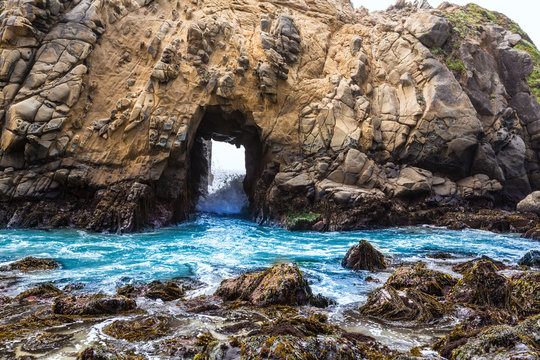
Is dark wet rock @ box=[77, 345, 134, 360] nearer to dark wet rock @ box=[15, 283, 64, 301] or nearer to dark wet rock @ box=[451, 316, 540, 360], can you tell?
dark wet rock @ box=[15, 283, 64, 301]

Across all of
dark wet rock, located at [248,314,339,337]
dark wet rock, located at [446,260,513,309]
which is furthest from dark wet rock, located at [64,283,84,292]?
dark wet rock, located at [446,260,513,309]

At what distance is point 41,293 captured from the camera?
725cm

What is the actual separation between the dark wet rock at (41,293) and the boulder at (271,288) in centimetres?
347

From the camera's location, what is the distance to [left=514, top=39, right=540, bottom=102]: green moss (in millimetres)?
26712

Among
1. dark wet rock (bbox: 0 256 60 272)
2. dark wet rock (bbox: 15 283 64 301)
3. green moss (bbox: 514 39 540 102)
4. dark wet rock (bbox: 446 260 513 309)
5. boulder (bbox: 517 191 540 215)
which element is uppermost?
green moss (bbox: 514 39 540 102)

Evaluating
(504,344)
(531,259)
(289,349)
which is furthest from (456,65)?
(289,349)

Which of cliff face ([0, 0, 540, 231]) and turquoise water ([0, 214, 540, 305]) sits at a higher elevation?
cliff face ([0, 0, 540, 231])

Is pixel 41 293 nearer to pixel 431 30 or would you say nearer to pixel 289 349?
pixel 289 349

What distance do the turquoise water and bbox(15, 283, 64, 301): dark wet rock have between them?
0.64 meters

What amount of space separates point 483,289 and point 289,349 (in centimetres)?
490

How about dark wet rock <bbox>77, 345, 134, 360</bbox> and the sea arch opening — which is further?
the sea arch opening

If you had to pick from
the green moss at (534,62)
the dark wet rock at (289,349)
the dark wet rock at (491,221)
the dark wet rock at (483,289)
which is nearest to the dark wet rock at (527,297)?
the dark wet rock at (483,289)

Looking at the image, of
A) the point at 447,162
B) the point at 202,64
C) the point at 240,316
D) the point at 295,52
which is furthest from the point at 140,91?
the point at 447,162

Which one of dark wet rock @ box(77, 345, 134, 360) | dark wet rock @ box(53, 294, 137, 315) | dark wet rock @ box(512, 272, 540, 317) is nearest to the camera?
dark wet rock @ box(77, 345, 134, 360)
